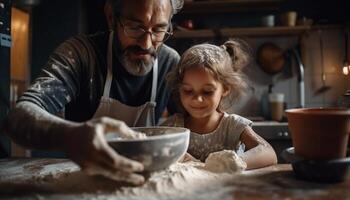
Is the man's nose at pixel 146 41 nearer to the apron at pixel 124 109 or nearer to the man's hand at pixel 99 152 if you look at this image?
the apron at pixel 124 109

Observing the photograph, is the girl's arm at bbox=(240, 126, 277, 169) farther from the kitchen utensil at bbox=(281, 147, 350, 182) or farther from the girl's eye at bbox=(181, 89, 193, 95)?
the girl's eye at bbox=(181, 89, 193, 95)

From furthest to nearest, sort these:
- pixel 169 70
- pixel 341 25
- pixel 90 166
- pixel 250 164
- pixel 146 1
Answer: pixel 341 25, pixel 169 70, pixel 146 1, pixel 250 164, pixel 90 166

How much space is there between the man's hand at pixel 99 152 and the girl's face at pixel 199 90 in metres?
0.57

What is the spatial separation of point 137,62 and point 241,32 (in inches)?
68.4

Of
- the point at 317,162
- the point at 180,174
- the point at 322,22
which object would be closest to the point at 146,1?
the point at 180,174

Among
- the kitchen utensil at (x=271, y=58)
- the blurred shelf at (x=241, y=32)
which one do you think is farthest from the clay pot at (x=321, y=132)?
the kitchen utensil at (x=271, y=58)

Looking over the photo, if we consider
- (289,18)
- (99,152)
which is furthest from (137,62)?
(289,18)

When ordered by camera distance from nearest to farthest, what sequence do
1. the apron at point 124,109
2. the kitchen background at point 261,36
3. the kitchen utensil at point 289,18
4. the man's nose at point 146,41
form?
the man's nose at point 146,41, the apron at point 124,109, the kitchen utensil at point 289,18, the kitchen background at point 261,36

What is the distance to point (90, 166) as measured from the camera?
0.72 meters

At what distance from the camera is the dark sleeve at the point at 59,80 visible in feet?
3.60

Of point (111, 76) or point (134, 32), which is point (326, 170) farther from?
point (111, 76)

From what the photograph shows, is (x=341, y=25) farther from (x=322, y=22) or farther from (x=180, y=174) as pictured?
(x=180, y=174)

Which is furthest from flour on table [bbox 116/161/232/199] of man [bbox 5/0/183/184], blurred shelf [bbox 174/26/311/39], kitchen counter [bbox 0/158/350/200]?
blurred shelf [bbox 174/26/311/39]

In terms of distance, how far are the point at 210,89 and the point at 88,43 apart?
53 centimetres
